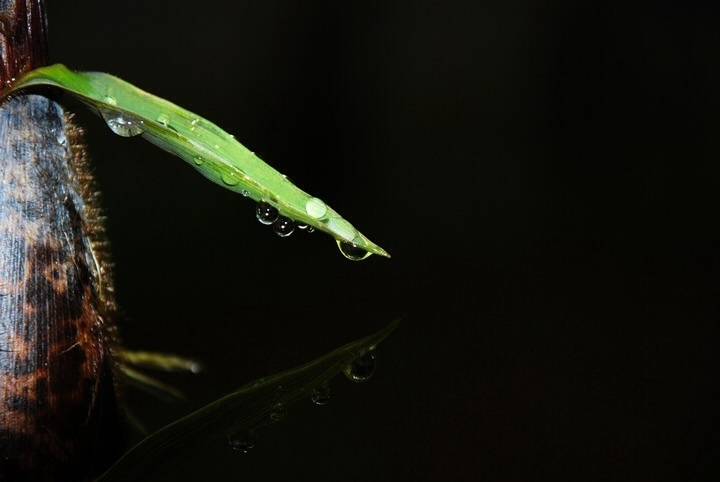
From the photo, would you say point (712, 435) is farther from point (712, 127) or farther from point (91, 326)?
point (712, 127)

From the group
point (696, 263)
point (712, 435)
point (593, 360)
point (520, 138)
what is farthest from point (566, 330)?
point (520, 138)

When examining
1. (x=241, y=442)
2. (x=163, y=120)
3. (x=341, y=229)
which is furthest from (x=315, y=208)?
(x=241, y=442)

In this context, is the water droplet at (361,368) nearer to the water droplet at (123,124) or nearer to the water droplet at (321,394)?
the water droplet at (321,394)

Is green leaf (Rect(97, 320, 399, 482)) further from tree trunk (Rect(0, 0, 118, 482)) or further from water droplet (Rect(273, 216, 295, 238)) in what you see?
water droplet (Rect(273, 216, 295, 238))

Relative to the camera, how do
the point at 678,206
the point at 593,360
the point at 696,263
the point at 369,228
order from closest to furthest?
the point at 593,360, the point at 696,263, the point at 369,228, the point at 678,206

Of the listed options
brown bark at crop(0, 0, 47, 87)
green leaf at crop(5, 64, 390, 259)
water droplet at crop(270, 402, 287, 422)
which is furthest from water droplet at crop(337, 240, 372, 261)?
brown bark at crop(0, 0, 47, 87)

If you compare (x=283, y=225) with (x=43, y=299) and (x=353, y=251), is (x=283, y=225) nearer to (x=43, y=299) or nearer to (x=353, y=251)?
(x=353, y=251)
